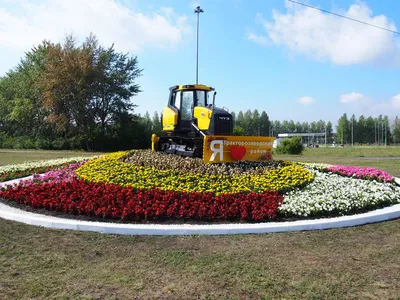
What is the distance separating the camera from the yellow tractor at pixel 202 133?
10820 mm

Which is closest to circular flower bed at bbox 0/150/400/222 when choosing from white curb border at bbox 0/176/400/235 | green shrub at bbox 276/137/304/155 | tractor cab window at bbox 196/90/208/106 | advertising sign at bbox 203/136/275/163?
advertising sign at bbox 203/136/275/163

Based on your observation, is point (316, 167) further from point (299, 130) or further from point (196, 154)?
point (299, 130)

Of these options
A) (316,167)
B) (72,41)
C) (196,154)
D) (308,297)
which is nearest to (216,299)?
(308,297)

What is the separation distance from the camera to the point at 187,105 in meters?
13.4

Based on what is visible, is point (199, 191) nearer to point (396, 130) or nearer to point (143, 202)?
point (143, 202)

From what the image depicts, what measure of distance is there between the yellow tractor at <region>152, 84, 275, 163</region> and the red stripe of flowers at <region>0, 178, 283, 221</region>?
275cm

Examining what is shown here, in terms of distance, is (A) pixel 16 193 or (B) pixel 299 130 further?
(B) pixel 299 130

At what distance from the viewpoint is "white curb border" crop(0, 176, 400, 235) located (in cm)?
609

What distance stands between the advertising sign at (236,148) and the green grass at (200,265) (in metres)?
4.83

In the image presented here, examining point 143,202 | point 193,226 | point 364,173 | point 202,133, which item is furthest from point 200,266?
point 364,173

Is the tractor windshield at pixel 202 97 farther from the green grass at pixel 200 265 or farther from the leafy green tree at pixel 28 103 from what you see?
the leafy green tree at pixel 28 103

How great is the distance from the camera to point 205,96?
13453 millimetres

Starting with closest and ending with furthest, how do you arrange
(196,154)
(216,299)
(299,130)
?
(216,299)
(196,154)
(299,130)

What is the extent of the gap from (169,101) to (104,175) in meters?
5.13
